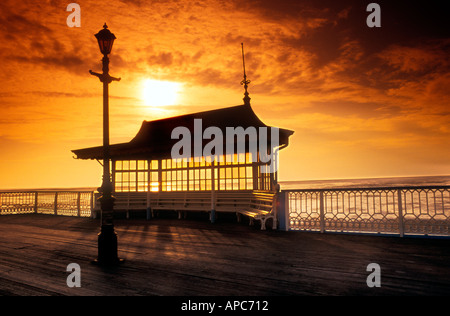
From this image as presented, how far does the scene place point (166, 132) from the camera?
47.1 feet

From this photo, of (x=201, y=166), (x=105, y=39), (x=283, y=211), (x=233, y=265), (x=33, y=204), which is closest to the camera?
(x=233, y=265)

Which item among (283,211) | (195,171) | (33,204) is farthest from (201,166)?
(33,204)

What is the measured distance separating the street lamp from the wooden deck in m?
0.33

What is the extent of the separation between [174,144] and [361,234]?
25.8 feet

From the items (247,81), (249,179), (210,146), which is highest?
(247,81)

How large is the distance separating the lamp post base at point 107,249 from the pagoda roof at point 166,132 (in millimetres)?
6443

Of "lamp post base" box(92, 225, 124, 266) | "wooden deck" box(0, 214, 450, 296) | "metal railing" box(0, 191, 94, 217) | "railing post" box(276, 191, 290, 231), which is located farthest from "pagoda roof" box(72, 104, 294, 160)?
"lamp post base" box(92, 225, 124, 266)

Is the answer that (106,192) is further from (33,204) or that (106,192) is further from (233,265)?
(33,204)

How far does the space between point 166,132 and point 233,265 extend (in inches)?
396
